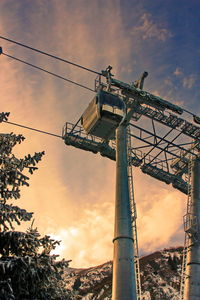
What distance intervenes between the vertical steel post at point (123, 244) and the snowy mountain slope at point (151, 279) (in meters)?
31.1

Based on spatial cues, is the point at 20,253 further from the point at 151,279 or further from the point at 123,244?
the point at 151,279

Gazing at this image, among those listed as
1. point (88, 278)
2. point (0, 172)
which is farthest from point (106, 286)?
point (0, 172)

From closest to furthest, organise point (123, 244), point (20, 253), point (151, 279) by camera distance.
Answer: point (20, 253), point (123, 244), point (151, 279)

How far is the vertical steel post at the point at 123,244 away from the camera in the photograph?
56.5 feet

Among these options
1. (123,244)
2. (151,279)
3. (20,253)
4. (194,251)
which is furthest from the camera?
(151,279)

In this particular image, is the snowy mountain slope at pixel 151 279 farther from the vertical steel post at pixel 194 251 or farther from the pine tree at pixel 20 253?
the pine tree at pixel 20 253

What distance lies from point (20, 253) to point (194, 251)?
55.2ft

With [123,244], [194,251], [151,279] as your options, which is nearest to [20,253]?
[123,244]

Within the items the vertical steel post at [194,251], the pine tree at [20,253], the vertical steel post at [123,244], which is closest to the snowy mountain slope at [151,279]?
the vertical steel post at [194,251]

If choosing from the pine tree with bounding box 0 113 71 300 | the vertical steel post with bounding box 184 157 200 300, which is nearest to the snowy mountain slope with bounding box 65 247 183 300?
the vertical steel post with bounding box 184 157 200 300

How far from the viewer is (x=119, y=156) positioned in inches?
855

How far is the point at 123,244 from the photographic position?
18.4 m

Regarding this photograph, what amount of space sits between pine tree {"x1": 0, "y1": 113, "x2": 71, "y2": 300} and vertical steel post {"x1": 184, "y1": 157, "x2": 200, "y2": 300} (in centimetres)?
1468

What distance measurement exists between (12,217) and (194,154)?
20338 millimetres
